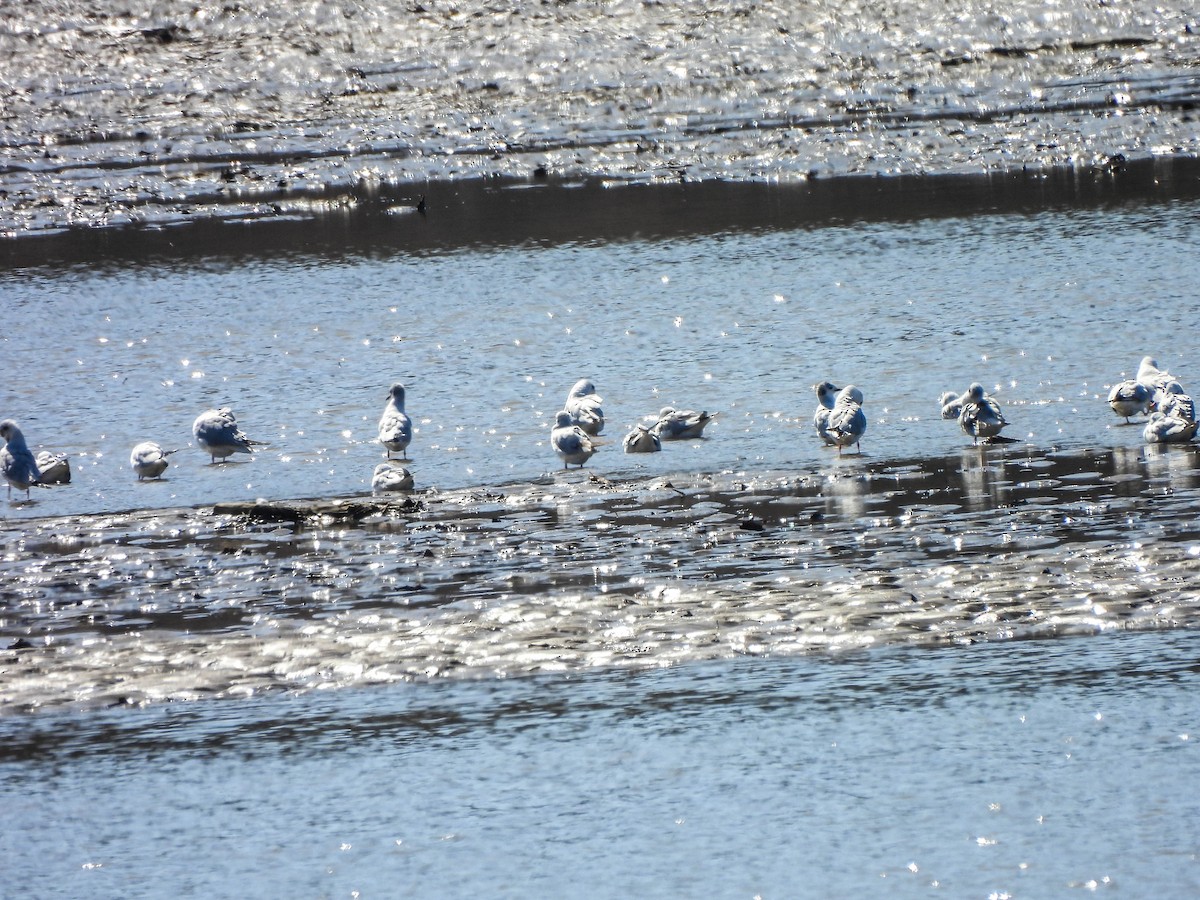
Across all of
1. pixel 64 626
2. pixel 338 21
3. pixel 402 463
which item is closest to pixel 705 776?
pixel 64 626

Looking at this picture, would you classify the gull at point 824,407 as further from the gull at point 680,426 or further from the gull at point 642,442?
the gull at point 642,442

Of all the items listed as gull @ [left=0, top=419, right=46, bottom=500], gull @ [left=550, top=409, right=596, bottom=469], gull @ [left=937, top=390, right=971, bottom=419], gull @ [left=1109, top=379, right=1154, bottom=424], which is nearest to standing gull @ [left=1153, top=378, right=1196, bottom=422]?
gull @ [left=1109, top=379, right=1154, bottom=424]

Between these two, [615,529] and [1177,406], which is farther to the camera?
[1177,406]

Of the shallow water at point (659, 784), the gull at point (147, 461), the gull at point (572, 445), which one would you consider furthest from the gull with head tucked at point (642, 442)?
the shallow water at point (659, 784)

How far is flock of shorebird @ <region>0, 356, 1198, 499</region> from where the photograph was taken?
11.9 metres

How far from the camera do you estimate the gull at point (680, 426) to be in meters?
12.9

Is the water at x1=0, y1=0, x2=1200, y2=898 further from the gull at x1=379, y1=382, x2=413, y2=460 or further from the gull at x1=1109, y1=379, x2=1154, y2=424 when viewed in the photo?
the gull at x1=379, y1=382, x2=413, y2=460

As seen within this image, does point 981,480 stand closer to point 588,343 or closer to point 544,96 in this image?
point 588,343

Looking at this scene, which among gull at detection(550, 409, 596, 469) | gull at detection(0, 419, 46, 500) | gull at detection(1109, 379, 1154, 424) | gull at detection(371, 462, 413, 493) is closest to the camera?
gull at detection(371, 462, 413, 493)

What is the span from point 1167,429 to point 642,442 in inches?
136

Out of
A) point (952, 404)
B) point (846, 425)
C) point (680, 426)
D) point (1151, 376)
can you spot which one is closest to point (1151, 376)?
point (1151, 376)

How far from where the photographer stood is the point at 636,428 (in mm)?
12859

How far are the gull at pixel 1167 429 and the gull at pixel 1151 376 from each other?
404 mm

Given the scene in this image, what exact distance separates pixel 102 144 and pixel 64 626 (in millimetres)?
21827
